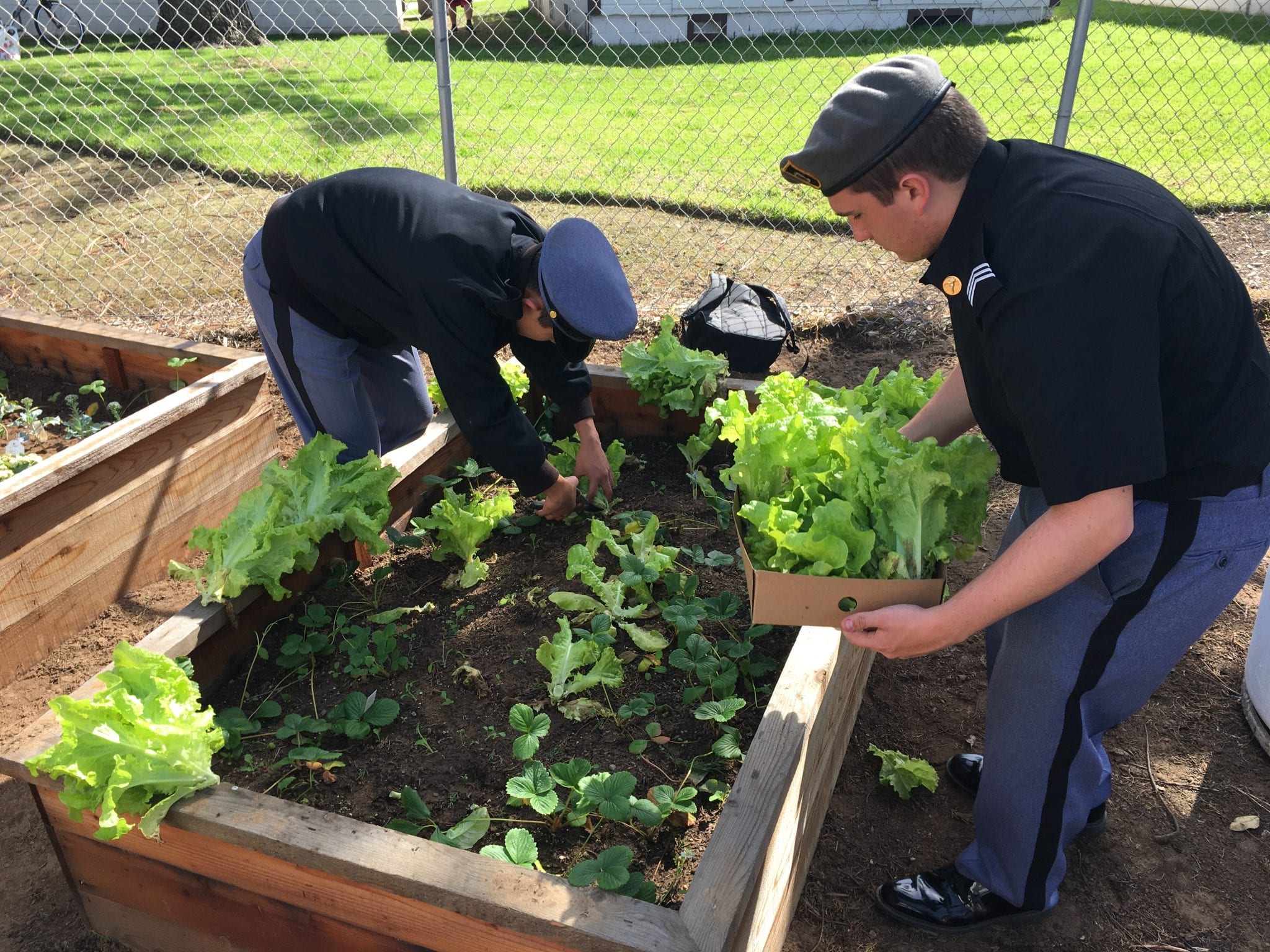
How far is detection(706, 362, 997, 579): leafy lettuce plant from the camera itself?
214 centimetres

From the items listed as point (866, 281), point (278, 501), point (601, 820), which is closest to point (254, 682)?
point (278, 501)

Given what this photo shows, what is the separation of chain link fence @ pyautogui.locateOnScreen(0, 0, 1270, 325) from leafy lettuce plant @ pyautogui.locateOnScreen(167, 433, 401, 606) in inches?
102

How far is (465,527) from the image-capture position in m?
3.19

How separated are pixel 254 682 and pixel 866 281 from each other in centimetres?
466

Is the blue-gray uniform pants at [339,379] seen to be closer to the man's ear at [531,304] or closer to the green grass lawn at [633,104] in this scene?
the man's ear at [531,304]

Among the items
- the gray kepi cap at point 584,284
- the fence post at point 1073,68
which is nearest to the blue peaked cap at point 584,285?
the gray kepi cap at point 584,284

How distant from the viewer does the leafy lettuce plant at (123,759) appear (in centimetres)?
199

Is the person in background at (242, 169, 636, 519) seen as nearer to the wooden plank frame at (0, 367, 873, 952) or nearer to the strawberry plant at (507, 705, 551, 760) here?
the strawberry plant at (507, 705, 551, 760)

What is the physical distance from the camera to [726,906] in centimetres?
176

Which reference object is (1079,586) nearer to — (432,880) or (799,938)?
(799,938)

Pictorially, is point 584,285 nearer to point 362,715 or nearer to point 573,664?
point 573,664

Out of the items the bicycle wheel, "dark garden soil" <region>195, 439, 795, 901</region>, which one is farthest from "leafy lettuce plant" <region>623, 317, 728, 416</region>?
the bicycle wheel

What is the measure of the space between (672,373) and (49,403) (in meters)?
3.05

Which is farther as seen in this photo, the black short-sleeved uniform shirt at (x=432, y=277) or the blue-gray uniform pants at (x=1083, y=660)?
the black short-sleeved uniform shirt at (x=432, y=277)
